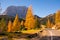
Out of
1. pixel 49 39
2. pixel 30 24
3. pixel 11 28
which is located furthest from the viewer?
pixel 11 28

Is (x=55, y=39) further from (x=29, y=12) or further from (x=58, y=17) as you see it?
(x=58, y=17)

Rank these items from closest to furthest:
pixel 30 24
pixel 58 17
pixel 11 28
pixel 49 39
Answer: pixel 49 39
pixel 30 24
pixel 58 17
pixel 11 28

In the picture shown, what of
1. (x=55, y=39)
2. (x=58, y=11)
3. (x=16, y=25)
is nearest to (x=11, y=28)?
(x=16, y=25)

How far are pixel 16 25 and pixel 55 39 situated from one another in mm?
88582

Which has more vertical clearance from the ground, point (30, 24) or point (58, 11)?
point (58, 11)

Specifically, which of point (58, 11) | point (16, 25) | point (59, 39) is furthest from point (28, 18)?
point (59, 39)

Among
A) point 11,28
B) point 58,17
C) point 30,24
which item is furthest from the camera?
point 11,28

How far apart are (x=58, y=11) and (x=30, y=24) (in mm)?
38431

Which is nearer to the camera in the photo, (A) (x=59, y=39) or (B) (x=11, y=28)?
(A) (x=59, y=39)

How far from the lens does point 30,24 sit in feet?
274

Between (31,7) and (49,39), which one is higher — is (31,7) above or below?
above

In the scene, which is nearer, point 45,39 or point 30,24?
point 45,39

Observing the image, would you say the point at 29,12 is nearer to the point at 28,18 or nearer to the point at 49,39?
the point at 28,18

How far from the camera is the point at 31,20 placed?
83375 millimetres
